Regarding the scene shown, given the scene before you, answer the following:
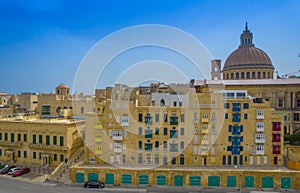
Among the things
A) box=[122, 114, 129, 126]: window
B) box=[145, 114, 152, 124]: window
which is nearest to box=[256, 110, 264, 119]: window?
box=[145, 114, 152, 124]: window

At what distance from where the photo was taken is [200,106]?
157 feet

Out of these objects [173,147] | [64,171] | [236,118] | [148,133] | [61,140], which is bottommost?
[64,171]

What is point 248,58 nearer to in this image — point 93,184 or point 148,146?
point 148,146

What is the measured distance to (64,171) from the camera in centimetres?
4819

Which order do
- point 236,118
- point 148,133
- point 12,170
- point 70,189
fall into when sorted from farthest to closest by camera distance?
point 12,170 < point 148,133 < point 236,118 < point 70,189

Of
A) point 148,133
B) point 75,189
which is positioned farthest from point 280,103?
point 75,189

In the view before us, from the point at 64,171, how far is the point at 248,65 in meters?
69.4

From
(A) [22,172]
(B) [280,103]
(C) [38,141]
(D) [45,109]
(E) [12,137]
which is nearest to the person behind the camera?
(A) [22,172]

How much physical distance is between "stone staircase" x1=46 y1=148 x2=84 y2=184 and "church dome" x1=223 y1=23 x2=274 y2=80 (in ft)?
206

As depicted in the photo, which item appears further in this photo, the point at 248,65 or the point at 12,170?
the point at 248,65

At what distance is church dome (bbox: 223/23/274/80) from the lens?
85.9 m

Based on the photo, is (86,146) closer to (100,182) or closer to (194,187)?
(100,182)

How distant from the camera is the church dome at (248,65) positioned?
85875 mm

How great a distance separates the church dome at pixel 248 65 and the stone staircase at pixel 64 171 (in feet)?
206
